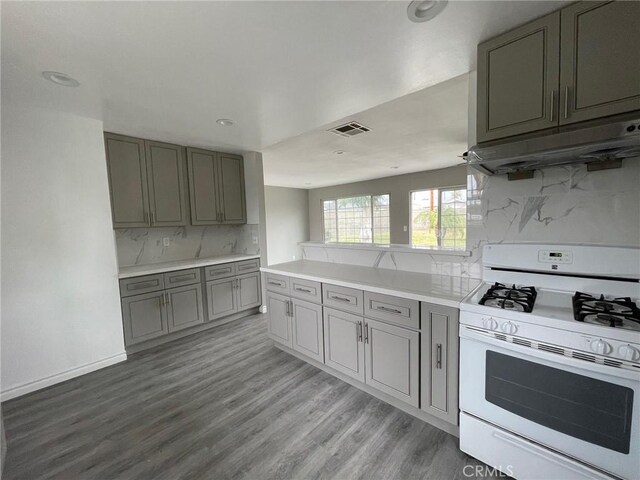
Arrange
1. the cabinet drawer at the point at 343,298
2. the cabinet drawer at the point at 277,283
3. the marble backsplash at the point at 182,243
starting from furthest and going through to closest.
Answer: the marble backsplash at the point at 182,243, the cabinet drawer at the point at 277,283, the cabinet drawer at the point at 343,298

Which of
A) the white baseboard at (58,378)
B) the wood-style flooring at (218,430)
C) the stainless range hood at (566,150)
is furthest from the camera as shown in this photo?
the white baseboard at (58,378)

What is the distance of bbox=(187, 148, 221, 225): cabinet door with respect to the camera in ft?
11.3

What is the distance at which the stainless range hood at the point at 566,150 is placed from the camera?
1.10 metres

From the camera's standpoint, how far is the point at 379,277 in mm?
2084

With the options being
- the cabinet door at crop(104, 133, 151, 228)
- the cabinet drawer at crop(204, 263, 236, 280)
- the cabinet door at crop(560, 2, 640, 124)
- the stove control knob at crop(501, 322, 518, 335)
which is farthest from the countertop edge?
the cabinet door at crop(104, 133, 151, 228)

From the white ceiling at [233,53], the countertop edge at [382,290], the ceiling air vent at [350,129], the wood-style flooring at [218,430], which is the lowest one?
A: the wood-style flooring at [218,430]

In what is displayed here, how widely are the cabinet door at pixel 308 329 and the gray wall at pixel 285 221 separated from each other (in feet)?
15.8

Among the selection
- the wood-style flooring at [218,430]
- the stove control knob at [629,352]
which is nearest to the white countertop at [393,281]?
the stove control knob at [629,352]

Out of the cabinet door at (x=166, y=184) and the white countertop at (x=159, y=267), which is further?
the cabinet door at (x=166, y=184)

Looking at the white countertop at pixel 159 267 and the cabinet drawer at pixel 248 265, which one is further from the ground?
the white countertop at pixel 159 267

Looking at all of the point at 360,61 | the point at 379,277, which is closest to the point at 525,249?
the point at 379,277

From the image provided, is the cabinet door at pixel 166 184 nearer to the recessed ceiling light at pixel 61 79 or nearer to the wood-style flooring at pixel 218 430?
the recessed ceiling light at pixel 61 79

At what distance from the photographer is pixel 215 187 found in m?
3.69

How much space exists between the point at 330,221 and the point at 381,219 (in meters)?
1.78
